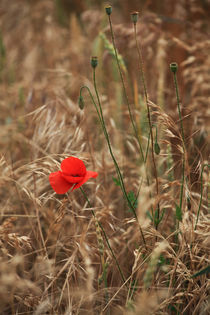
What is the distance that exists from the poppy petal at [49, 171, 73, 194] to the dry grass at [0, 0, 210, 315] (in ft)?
0.12

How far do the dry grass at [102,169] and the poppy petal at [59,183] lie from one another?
4cm

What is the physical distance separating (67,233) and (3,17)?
247 centimetres

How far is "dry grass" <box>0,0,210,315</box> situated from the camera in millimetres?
891

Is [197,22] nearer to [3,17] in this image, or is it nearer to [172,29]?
[172,29]

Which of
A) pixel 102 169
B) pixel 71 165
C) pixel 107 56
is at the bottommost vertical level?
pixel 102 169

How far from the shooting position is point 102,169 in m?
1.32

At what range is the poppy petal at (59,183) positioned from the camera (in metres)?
0.88

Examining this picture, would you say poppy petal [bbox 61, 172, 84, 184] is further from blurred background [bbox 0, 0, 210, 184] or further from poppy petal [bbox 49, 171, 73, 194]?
blurred background [bbox 0, 0, 210, 184]

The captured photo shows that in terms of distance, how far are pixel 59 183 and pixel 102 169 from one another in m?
0.43

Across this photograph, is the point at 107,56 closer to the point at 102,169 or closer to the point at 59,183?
the point at 102,169

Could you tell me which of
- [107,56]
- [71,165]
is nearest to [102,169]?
[71,165]

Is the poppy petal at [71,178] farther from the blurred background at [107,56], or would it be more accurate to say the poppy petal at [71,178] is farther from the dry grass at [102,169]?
the blurred background at [107,56]

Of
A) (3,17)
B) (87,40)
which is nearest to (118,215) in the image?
(87,40)

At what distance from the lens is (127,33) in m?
1.53
